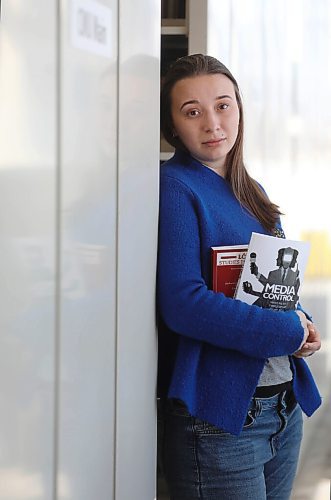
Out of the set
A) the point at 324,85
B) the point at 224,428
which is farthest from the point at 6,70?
the point at 324,85

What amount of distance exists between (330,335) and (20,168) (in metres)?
2.54

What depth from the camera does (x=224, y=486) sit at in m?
1.21

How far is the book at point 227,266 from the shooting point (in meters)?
1.19

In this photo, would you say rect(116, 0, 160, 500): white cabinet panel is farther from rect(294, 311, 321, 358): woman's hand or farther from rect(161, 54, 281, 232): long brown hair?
rect(294, 311, 321, 358): woman's hand

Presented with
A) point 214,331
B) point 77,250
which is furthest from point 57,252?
point 214,331

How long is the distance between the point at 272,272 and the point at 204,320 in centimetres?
14

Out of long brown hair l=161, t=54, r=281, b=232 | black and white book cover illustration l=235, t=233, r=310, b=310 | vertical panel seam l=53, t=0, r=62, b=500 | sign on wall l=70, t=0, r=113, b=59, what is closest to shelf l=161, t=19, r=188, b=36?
long brown hair l=161, t=54, r=281, b=232

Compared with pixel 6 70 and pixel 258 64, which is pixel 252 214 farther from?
pixel 258 64

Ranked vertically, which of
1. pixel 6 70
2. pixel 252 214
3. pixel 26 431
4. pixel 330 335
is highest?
pixel 6 70

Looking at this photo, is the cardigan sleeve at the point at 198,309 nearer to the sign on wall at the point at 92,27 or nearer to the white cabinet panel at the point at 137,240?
the white cabinet panel at the point at 137,240

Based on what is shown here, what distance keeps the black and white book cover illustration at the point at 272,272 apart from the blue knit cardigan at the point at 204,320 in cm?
5

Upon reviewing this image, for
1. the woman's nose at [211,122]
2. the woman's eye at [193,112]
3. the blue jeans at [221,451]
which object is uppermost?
the woman's eye at [193,112]

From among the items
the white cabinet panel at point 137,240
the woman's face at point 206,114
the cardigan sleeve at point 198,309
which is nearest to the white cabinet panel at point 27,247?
the white cabinet panel at point 137,240

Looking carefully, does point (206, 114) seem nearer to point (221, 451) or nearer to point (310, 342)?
point (310, 342)
